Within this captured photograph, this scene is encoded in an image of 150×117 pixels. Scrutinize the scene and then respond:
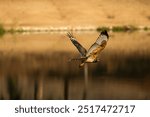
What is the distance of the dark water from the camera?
14477 mm

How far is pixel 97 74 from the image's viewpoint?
1936cm

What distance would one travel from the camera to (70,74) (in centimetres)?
1927

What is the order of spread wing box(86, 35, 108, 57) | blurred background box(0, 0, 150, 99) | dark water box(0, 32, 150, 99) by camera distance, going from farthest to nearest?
blurred background box(0, 0, 150, 99) → dark water box(0, 32, 150, 99) → spread wing box(86, 35, 108, 57)

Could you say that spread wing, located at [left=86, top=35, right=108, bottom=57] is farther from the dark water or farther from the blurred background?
the dark water

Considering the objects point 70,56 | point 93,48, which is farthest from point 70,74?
point 93,48

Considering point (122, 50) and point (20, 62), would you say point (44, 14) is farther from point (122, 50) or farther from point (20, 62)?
point (20, 62)

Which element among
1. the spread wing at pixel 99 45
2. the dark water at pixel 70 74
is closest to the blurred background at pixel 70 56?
the dark water at pixel 70 74

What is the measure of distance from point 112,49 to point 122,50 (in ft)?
3.09

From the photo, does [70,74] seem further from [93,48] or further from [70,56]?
[93,48]

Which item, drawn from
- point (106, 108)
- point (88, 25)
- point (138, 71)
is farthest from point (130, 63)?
point (88, 25)

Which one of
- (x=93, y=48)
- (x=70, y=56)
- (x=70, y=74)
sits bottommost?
(x=70, y=74)

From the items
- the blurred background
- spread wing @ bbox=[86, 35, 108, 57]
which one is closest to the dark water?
the blurred background

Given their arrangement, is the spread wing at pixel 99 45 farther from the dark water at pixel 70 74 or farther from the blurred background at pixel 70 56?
the dark water at pixel 70 74

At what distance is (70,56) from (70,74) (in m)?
5.36
